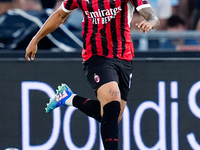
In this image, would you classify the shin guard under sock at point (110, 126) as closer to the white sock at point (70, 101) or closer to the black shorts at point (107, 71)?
the black shorts at point (107, 71)

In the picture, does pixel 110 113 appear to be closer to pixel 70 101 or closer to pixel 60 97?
pixel 70 101

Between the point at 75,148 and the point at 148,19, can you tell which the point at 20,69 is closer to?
the point at 75,148

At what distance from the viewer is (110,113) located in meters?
3.19

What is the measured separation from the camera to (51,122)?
4.14 m

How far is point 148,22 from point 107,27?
55cm

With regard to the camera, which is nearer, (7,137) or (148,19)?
(148,19)

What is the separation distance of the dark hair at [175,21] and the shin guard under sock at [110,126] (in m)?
2.54

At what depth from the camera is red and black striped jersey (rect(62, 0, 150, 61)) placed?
334 centimetres

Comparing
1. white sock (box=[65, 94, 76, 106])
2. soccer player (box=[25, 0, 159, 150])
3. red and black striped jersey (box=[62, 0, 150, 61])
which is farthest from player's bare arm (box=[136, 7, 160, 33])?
white sock (box=[65, 94, 76, 106])

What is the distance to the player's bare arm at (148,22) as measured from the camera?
9.26 feet

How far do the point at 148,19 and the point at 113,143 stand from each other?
97cm

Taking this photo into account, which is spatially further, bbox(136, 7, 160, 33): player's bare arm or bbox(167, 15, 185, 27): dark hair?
bbox(167, 15, 185, 27): dark hair

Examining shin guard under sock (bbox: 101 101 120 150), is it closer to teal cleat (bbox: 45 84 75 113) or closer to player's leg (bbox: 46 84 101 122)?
player's leg (bbox: 46 84 101 122)

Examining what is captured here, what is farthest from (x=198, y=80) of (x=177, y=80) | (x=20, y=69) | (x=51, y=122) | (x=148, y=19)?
(x=20, y=69)
